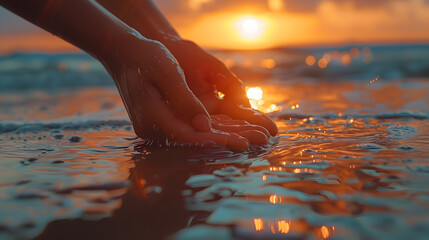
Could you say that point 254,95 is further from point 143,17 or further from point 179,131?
point 179,131

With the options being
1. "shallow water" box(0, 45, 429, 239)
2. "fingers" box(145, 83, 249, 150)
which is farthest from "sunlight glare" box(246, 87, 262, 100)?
"fingers" box(145, 83, 249, 150)

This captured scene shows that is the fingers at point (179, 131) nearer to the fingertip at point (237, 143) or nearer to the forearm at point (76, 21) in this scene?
the fingertip at point (237, 143)

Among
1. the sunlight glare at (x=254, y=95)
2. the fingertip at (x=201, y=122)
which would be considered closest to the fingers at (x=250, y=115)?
the fingertip at (x=201, y=122)

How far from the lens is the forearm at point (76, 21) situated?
145cm

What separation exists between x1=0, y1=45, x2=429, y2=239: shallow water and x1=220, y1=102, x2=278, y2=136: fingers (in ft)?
0.28

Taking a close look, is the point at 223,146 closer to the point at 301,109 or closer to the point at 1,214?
the point at 1,214

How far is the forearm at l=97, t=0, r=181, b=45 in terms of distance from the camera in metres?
2.20

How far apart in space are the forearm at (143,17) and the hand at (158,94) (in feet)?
2.25

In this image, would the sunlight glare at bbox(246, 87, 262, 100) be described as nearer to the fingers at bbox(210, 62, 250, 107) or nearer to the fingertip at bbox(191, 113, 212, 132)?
the fingers at bbox(210, 62, 250, 107)

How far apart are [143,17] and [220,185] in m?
1.42

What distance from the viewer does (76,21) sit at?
4.91ft

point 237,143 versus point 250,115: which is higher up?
point 250,115

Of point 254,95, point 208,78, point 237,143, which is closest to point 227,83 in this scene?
point 208,78

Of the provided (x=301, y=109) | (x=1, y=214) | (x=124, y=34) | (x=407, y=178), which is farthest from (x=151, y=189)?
(x=301, y=109)
